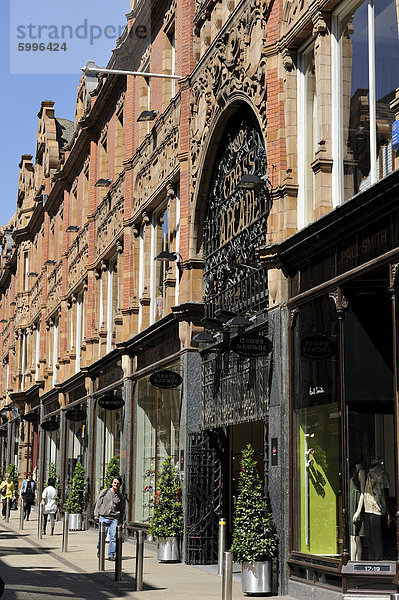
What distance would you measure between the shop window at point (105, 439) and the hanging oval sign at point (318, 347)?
13.8 m

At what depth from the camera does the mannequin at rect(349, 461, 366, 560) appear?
45.3ft

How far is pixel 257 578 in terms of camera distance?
15602 mm

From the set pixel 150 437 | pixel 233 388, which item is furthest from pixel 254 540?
pixel 150 437

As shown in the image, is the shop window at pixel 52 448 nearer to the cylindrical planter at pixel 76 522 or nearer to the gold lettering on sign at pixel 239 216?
the cylindrical planter at pixel 76 522

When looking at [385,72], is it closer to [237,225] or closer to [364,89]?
[364,89]

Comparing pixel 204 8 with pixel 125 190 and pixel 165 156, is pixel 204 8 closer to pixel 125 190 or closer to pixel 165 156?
pixel 165 156

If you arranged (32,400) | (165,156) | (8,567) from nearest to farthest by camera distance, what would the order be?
(8,567) → (165,156) → (32,400)

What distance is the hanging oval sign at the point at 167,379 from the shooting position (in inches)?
857

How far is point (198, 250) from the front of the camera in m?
22.4

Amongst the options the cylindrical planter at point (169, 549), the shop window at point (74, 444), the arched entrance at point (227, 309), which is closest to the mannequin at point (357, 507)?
the arched entrance at point (227, 309)

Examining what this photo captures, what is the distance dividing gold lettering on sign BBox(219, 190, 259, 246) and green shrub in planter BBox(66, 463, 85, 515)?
14.1 m

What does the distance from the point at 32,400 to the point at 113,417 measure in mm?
21877

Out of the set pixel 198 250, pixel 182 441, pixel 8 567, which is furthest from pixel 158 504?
pixel 198 250

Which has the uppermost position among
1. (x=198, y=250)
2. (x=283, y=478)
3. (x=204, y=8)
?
(x=204, y=8)
